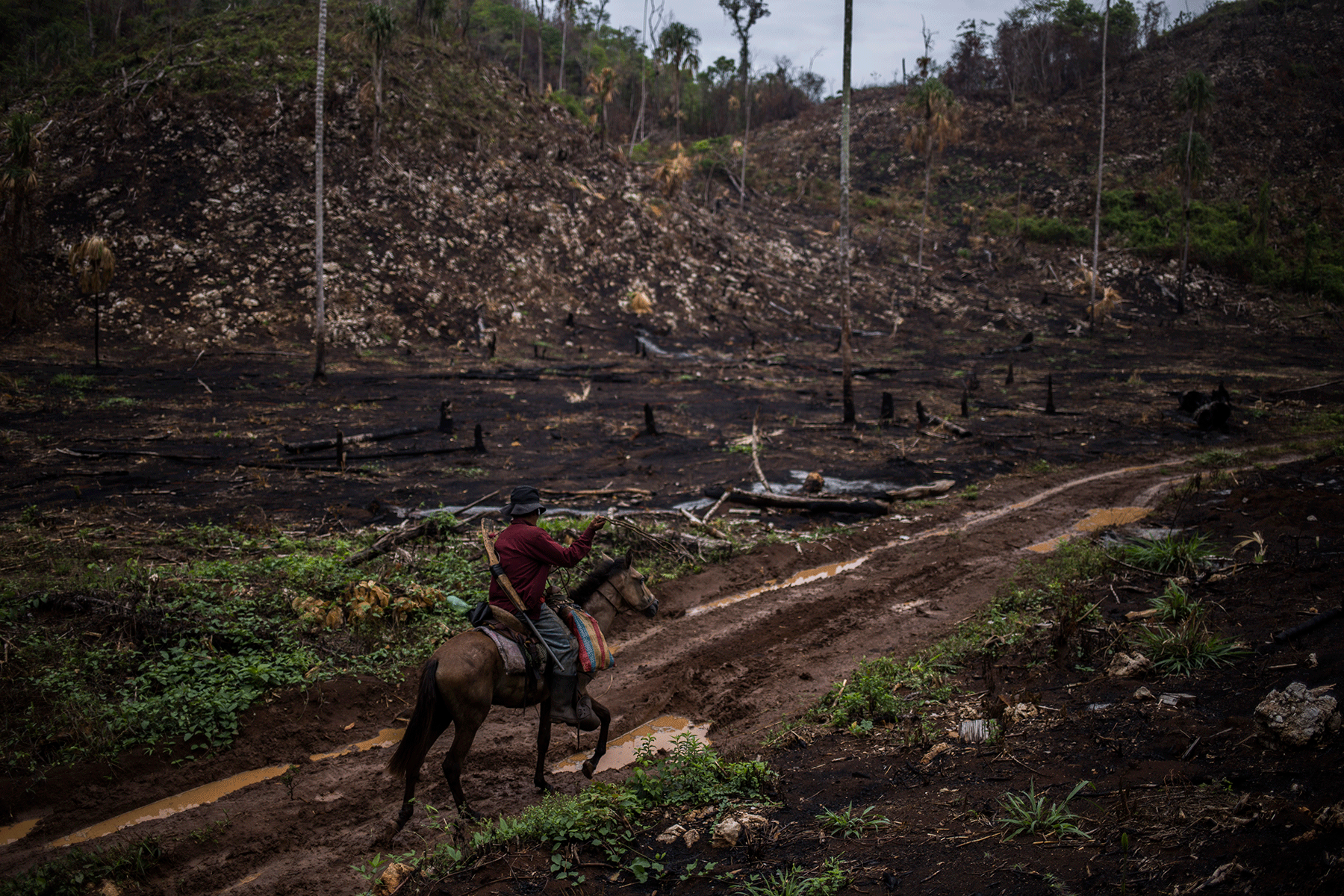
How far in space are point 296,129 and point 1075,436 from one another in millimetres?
37651

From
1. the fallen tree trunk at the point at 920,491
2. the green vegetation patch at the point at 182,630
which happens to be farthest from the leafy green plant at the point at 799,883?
the fallen tree trunk at the point at 920,491

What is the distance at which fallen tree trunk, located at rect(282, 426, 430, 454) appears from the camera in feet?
51.4

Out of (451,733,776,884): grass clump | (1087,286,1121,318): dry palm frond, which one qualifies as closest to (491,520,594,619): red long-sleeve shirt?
(451,733,776,884): grass clump

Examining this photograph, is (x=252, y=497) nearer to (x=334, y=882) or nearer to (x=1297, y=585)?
(x=334, y=882)

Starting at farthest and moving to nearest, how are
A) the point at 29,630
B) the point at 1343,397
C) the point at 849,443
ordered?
the point at 1343,397
the point at 849,443
the point at 29,630

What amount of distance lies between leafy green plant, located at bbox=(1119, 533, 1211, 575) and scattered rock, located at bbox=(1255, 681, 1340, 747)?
14.3 feet

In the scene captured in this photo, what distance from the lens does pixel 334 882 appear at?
16.6 ft

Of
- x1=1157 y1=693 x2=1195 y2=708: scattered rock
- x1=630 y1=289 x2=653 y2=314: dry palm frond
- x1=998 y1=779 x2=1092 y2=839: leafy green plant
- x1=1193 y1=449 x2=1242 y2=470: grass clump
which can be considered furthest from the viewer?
x1=630 y1=289 x2=653 y2=314: dry palm frond

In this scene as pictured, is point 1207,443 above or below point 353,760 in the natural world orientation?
above

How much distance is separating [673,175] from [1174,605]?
137ft

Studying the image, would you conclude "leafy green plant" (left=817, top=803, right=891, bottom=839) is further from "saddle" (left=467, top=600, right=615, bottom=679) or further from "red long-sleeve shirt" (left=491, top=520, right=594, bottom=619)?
"red long-sleeve shirt" (left=491, top=520, right=594, bottom=619)

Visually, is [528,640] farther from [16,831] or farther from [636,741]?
[16,831]

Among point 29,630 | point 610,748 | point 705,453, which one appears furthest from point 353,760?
point 705,453

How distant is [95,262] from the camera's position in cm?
2375
